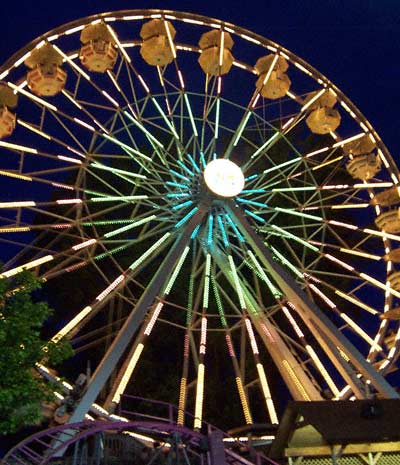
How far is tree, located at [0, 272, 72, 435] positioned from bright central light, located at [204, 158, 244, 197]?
507cm

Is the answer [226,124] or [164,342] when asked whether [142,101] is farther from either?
[164,342]

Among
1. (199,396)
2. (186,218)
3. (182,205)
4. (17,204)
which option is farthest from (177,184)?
(199,396)

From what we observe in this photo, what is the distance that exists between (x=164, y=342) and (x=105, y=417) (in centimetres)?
805

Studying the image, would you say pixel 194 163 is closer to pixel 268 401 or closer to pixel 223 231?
pixel 223 231

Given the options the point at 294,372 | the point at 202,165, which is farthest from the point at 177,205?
the point at 294,372

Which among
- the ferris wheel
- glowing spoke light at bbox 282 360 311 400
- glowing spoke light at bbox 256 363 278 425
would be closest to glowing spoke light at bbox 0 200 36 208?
the ferris wheel

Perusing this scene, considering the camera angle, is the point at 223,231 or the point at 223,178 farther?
the point at 223,231

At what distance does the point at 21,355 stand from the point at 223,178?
6307 mm

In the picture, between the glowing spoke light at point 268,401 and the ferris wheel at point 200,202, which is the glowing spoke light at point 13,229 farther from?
the glowing spoke light at point 268,401

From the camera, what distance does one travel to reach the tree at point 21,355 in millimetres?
8820

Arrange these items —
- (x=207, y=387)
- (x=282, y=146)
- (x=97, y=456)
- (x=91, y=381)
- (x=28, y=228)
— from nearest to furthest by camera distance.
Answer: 1. (x=97, y=456)
2. (x=91, y=381)
3. (x=28, y=228)
4. (x=207, y=387)
5. (x=282, y=146)

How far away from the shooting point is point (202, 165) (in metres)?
14.5

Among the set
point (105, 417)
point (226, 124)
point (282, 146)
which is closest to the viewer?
point (105, 417)

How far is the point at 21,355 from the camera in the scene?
8898mm
